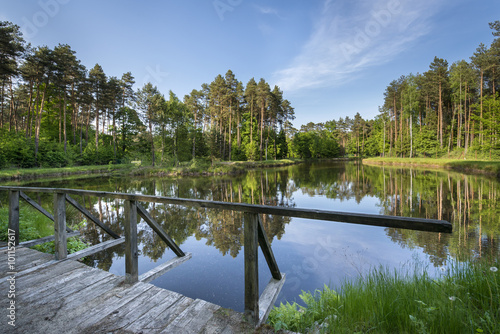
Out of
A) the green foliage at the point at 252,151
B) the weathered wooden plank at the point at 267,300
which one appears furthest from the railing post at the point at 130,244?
the green foliage at the point at 252,151

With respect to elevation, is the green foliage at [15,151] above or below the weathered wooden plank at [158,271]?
above

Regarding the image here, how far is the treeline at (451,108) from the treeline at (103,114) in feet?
83.2

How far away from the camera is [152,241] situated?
7391 mm

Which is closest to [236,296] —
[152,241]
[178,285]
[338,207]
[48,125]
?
[178,285]

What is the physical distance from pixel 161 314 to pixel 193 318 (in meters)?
0.34

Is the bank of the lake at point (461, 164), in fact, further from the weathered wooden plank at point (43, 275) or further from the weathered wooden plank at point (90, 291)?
the weathered wooden plank at point (43, 275)

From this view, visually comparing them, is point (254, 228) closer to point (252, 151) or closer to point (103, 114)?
point (252, 151)

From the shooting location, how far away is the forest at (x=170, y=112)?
27812mm

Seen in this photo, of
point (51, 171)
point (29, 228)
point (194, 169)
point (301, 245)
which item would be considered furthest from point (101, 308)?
point (51, 171)

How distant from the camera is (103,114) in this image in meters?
43.4

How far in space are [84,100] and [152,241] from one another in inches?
1499

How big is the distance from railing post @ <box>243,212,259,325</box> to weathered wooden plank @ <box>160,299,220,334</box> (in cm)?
41

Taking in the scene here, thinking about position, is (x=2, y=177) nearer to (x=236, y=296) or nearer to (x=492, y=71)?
(x=236, y=296)

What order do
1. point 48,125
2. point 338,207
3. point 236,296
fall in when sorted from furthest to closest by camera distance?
point 48,125
point 338,207
point 236,296
